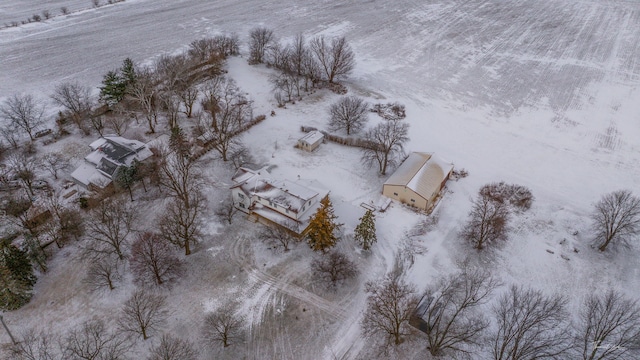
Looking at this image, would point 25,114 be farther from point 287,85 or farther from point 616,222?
point 616,222

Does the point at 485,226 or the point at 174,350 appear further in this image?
the point at 485,226

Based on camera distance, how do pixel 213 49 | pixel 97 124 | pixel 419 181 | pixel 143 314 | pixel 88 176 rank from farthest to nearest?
pixel 213 49 < pixel 97 124 < pixel 88 176 < pixel 419 181 < pixel 143 314

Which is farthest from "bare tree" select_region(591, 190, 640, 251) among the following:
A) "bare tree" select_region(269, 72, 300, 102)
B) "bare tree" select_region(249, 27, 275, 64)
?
"bare tree" select_region(249, 27, 275, 64)

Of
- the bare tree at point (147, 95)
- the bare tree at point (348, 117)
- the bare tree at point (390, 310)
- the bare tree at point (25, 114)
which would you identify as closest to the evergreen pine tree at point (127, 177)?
the bare tree at point (147, 95)

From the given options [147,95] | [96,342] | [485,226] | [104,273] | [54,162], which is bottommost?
[104,273]

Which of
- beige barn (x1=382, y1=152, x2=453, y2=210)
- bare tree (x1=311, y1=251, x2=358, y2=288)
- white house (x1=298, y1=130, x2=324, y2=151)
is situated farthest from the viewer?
white house (x1=298, y1=130, x2=324, y2=151)

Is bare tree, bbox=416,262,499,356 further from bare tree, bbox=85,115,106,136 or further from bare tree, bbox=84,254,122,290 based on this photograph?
bare tree, bbox=85,115,106,136

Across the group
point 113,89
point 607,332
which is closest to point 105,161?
point 113,89
